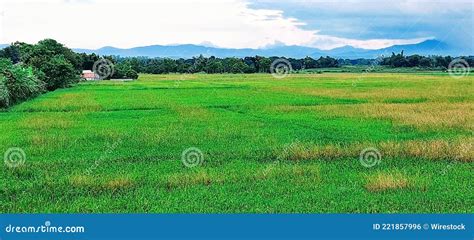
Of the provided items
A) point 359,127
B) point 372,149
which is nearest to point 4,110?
point 359,127

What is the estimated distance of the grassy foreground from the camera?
7965 mm

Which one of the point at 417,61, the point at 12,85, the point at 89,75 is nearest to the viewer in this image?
the point at 12,85

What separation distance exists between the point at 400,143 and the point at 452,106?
1061 cm

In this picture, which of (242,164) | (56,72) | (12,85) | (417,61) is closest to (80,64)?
(56,72)

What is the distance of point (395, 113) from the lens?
19.3 m

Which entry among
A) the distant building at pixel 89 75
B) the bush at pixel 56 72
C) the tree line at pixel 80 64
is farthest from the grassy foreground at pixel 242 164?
the distant building at pixel 89 75

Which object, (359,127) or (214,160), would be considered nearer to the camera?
(214,160)

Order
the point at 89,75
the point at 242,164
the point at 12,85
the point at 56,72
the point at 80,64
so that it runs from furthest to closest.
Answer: the point at 89,75 → the point at 80,64 → the point at 56,72 → the point at 12,85 → the point at 242,164

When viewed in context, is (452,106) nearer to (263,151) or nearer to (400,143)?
(400,143)

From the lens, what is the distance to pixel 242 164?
10.4 m

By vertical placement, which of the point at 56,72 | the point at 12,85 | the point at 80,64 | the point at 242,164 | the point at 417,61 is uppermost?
the point at 242,164

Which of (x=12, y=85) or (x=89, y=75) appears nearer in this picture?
(x=12, y=85)

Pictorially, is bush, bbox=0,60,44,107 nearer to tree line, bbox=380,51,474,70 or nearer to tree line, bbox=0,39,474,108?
tree line, bbox=0,39,474,108

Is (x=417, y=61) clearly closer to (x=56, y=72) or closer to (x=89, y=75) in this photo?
(x=89, y=75)
